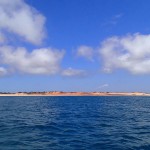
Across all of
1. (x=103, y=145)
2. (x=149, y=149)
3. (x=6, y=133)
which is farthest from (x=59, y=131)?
(x=149, y=149)

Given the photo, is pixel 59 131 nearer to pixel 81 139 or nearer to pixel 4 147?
pixel 81 139

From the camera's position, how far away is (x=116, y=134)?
30812mm

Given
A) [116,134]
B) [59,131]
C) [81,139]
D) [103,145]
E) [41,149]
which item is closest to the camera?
[41,149]

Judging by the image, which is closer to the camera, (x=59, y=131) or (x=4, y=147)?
(x=4, y=147)

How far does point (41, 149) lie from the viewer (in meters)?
23.6

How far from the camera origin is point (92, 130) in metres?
33.3

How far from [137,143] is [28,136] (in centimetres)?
1175

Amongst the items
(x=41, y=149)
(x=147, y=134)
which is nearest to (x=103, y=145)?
(x=41, y=149)

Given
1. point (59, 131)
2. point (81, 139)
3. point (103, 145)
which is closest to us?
point (103, 145)

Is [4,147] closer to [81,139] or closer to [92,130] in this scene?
[81,139]

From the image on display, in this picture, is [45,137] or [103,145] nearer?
[103,145]

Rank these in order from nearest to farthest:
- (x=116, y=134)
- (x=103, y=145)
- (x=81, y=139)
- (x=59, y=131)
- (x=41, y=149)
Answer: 1. (x=41, y=149)
2. (x=103, y=145)
3. (x=81, y=139)
4. (x=116, y=134)
5. (x=59, y=131)

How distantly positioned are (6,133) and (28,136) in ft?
10.8

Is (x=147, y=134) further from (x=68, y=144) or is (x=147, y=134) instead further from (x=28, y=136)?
(x=28, y=136)
